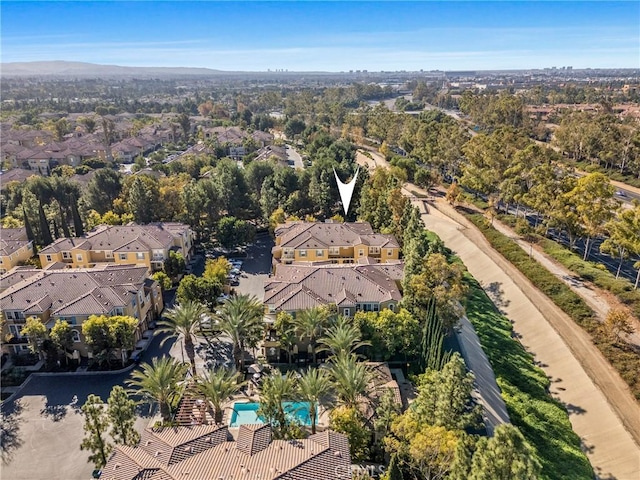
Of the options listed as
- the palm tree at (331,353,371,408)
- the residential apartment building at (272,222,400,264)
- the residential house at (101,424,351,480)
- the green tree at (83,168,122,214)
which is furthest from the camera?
the green tree at (83,168,122,214)

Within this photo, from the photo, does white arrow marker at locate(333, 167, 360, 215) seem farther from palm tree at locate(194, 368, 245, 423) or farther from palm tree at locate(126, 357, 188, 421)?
palm tree at locate(126, 357, 188, 421)

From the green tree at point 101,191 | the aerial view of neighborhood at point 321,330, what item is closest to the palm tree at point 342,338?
the aerial view of neighborhood at point 321,330

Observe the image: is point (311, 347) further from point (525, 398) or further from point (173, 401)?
point (525, 398)

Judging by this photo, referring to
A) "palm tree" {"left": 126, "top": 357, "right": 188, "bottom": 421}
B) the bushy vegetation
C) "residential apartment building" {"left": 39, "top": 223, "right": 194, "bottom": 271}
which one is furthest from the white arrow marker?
"palm tree" {"left": 126, "top": 357, "right": 188, "bottom": 421}

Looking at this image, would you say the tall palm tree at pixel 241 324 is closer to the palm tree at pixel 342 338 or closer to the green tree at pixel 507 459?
the palm tree at pixel 342 338

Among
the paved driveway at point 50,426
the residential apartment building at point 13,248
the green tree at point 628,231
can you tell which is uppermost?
the green tree at point 628,231

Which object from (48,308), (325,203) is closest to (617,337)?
(325,203)
